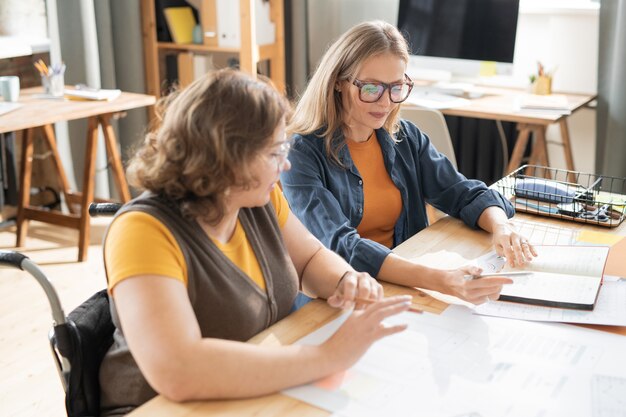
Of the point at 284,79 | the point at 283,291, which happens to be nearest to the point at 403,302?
the point at 283,291

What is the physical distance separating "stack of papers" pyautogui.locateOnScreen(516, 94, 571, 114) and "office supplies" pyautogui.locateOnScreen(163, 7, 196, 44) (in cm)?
180

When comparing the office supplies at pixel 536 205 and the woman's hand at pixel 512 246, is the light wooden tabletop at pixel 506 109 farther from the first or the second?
the woman's hand at pixel 512 246

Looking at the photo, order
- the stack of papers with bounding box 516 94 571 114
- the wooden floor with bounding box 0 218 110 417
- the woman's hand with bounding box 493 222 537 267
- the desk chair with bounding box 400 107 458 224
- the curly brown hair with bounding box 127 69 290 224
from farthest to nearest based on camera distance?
1. the stack of papers with bounding box 516 94 571 114
2. the desk chair with bounding box 400 107 458 224
3. the wooden floor with bounding box 0 218 110 417
4. the woman's hand with bounding box 493 222 537 267
5. the curly brown hair with bounding box 127 69 290 224

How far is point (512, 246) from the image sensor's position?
67.2 inches

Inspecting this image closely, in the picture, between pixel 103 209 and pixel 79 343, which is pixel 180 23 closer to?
pixel 103 209

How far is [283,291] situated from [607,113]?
8.09 ft

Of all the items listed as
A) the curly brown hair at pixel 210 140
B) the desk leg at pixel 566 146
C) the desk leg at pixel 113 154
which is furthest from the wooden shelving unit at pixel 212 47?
the curly brown hair at pixel 210 140

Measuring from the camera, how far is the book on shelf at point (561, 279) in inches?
58.4

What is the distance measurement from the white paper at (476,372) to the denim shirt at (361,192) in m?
0.32

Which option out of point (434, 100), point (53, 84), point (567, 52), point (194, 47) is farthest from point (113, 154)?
point (567, 52)

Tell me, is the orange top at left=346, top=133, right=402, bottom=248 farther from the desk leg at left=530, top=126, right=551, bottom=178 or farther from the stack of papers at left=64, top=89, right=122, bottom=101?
the stack of papers at left=64, top=89, right=122, bottom=101

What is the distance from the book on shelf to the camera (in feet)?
4.86

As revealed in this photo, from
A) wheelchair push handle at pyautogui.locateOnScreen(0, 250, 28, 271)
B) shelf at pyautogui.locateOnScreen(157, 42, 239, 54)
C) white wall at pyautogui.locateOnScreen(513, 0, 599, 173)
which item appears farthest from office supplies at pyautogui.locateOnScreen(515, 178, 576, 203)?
shelf at pyautogui.locateOnScreen(157, 42, 239, 54)

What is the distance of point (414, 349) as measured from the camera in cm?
129
